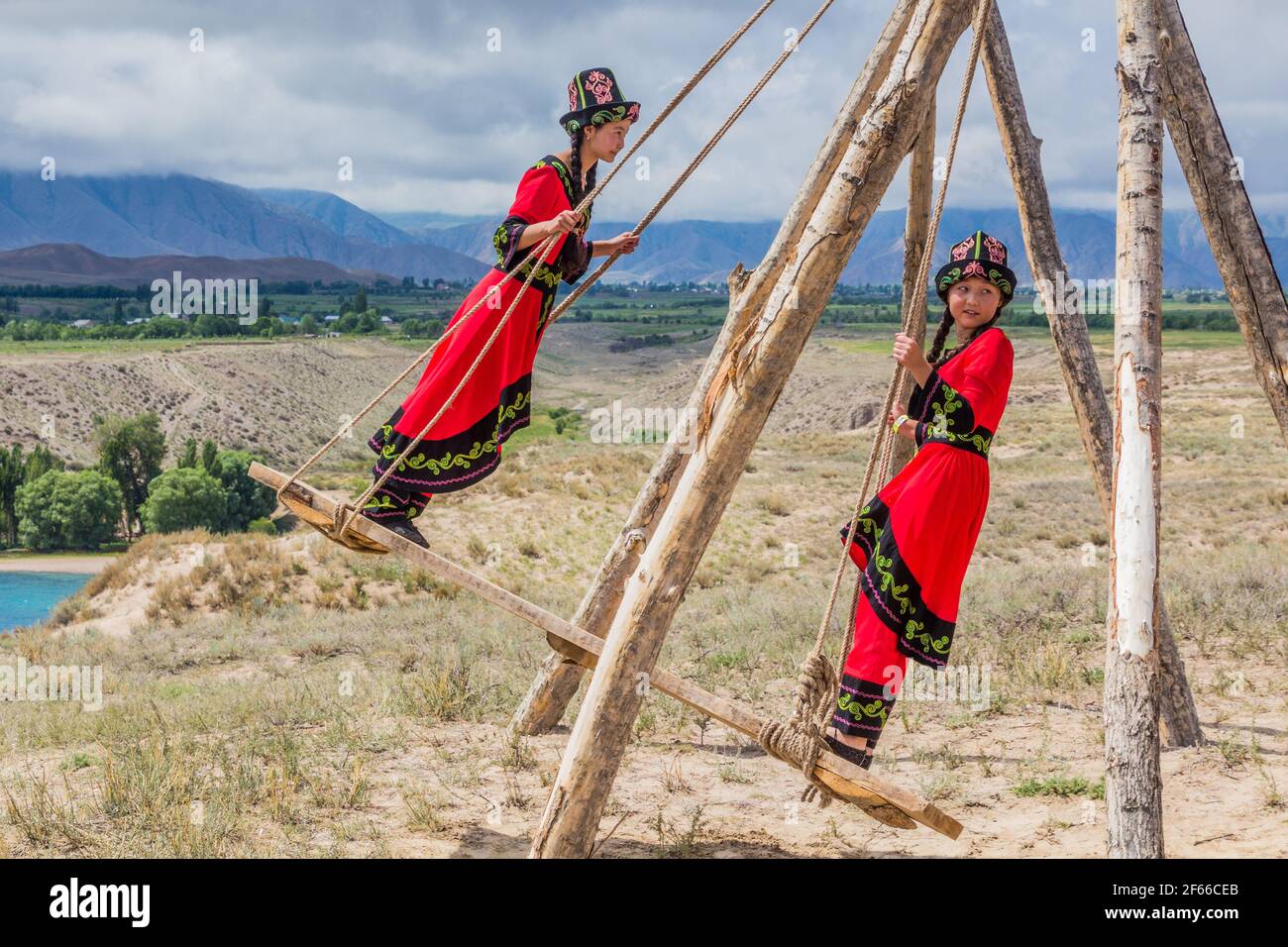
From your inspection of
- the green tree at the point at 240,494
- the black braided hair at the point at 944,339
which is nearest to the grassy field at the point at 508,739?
the black braided hair at the point at 944,339

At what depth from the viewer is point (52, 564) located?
69250mm

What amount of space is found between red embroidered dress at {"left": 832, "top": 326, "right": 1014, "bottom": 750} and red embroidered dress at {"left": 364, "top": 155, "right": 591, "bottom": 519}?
5.65 feet

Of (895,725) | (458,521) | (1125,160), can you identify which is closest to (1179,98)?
(1125,160)

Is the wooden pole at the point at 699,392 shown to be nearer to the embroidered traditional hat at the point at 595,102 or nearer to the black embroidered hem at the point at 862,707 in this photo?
the embroidered traditional hat at the point at 595,102

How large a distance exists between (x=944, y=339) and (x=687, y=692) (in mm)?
1908

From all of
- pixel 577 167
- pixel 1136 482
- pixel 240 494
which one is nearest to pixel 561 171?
pixel 577 167

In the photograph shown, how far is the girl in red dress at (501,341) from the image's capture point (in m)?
4.88

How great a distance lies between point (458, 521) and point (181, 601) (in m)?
6.03

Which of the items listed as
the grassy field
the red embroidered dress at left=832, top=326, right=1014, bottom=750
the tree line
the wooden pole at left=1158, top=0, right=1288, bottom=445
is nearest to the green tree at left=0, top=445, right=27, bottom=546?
the tree line

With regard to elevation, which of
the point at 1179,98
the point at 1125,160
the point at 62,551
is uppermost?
the point at 1179,98

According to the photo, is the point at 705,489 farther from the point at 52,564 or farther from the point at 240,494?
the point at 52,564

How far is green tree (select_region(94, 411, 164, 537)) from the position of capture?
7038 cm

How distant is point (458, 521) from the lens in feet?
71.4

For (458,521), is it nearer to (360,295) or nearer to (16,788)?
(16,788)
